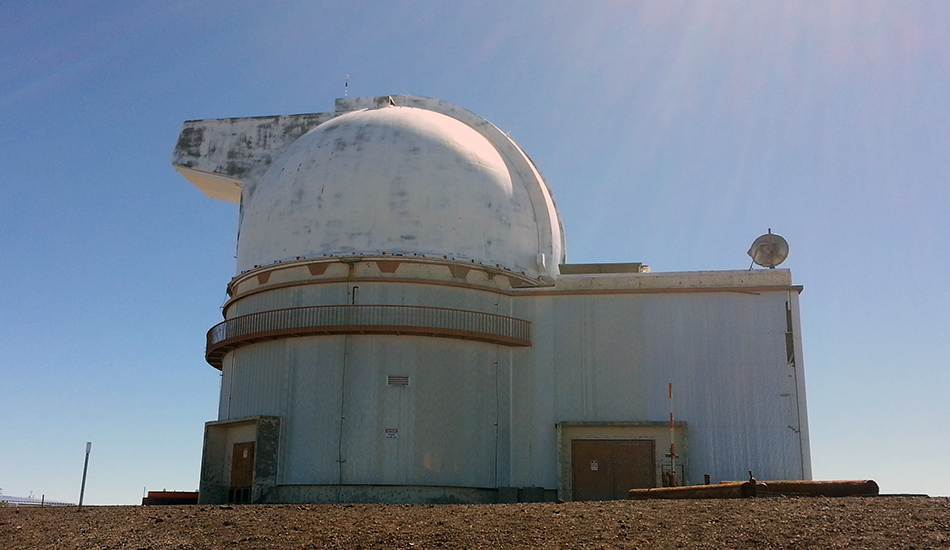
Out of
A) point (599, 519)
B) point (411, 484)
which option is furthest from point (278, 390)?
point (599, 519)

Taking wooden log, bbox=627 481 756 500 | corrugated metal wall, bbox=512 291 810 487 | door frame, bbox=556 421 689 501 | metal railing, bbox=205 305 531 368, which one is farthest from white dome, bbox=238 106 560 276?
wooden log, bbox=627 481 756 500

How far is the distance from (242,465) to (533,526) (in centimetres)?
1192

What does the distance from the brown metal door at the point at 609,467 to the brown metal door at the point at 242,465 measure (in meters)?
7.45

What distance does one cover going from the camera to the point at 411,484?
21.7 metres

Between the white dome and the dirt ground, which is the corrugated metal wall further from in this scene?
the dirt ground

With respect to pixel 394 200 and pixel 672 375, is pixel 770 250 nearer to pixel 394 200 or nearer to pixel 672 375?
pixel 672 375

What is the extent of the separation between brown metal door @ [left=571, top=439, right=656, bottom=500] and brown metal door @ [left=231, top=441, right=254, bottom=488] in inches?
293

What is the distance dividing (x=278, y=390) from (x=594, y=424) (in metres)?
7.38

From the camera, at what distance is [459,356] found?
2295 centimetres

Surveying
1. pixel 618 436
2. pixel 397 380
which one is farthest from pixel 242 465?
pixel 618 436

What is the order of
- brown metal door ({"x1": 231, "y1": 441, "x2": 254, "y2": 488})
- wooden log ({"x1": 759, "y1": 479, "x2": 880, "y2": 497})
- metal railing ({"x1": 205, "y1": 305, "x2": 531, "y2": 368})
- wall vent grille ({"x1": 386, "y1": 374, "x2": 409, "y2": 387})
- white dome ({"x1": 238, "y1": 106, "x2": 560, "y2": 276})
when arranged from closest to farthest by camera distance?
wooden log ({"x1": 759, "y1": 479, "x2": 880, "y2": 497}), wall vent grille ({"x1": 386, "y1": 374, "x2": 409, "y2": 387}), metal railing ({"x1": 205, "y1": 305, "x2": 531, "y2": 368}), brown metal door ({"x1": 231, "y1": 441, "x2": 254, "y2": 488}), white dome ({"x1": 238, "y1": 106, "x2": 560, "y2": 276})

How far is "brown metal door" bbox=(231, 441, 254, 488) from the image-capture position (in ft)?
75.2

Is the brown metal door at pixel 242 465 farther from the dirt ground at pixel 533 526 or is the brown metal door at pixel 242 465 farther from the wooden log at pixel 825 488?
the wooden log at pixel 825 488

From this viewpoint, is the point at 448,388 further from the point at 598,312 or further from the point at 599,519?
the point at 599,519
